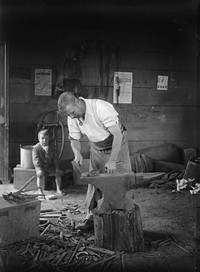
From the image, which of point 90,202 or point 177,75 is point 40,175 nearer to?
point 90,202

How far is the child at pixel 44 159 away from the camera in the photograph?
21.2 ft

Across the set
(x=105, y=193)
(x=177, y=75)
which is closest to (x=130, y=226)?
(x=105, y=193)

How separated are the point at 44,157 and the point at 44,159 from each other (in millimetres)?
35

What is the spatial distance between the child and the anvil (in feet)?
8.39

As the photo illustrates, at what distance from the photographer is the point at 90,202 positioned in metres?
4.59

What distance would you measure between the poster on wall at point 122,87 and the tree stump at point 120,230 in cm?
386

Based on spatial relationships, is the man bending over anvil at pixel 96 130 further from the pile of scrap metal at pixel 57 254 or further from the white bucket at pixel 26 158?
the white bucket at pixel 26 158

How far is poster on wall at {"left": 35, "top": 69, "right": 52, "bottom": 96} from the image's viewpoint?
7.18 m

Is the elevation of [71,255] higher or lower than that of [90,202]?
lower

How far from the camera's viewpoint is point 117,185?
3.86 meters

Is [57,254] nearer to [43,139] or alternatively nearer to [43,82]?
[43,139]

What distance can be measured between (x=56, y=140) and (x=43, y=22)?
2.21 metres

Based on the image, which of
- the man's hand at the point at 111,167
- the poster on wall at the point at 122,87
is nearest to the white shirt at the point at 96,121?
the man's hand at the point at 111,167

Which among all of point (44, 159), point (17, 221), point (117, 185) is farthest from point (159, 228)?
point (44, 159)
